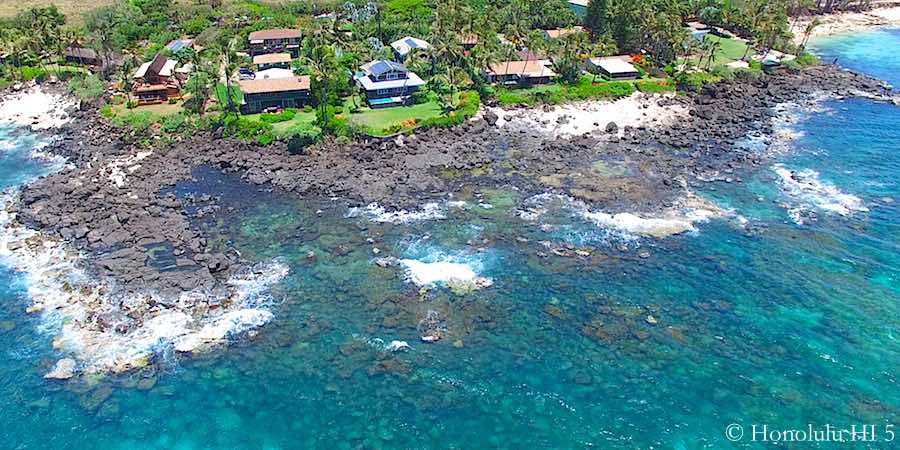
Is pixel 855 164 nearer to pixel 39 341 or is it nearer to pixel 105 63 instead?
pixel 39 341

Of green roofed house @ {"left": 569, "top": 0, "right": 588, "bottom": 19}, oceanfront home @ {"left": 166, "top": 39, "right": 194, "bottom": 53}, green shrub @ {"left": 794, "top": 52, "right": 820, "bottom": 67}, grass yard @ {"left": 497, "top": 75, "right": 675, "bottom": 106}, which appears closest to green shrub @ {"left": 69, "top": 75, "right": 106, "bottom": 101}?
oceanfront home @ {"left": 166, "top": 39, "right": 194, "bottom": 53}

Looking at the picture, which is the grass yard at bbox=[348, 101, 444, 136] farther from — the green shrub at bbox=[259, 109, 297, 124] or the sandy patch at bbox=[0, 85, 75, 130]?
the sandy patch at bbox=[0, 85, 75, 130]

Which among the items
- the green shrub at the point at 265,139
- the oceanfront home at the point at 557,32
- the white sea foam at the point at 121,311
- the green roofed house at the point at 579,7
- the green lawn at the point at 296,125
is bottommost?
the white sea foam at the point at 121,311

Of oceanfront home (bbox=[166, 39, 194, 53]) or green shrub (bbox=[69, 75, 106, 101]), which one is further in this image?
oceanfront home (bbox=[166, 39, 194, 53])

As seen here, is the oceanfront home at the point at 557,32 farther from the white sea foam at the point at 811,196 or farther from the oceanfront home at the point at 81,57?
the oceanfront home at the point at 81,57

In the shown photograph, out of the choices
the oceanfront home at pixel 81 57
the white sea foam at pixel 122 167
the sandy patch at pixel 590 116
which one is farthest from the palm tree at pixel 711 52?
the oceanfront home at pixel 81 57

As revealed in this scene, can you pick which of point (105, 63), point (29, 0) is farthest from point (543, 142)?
point (29, 0)
